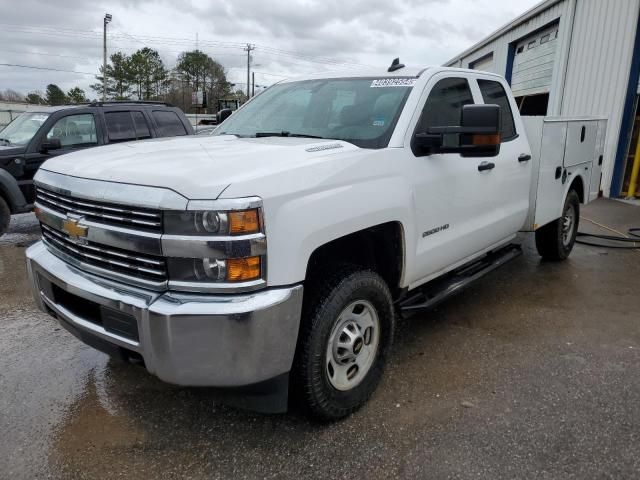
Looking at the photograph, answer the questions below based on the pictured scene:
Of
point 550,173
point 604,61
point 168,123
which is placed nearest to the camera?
point 550,173

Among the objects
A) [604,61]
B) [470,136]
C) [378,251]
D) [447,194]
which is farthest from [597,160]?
[604,61]

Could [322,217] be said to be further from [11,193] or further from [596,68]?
[596,68]

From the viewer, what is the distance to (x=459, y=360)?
12.0 feet

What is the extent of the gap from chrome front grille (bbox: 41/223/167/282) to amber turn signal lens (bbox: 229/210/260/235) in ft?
1.21

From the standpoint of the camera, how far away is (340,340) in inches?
112

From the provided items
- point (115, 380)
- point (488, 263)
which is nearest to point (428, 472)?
point (115, 380)

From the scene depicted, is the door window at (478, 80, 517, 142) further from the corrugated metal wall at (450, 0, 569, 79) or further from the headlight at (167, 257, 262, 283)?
the corrugated metal wall at (450, 0, 569, 79)

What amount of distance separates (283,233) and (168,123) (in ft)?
23.1

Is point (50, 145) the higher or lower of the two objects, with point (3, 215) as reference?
higher

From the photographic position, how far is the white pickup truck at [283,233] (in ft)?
7.32

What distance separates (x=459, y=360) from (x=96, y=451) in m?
2.34

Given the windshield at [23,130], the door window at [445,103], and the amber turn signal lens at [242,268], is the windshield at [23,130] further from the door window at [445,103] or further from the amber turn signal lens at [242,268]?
the amber turn signal lens at [242,268]

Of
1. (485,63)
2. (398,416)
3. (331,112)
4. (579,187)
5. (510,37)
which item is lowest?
(398,416)

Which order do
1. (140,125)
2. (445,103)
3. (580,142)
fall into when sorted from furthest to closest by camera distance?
(140,125) < (580,142) < (445,103)
